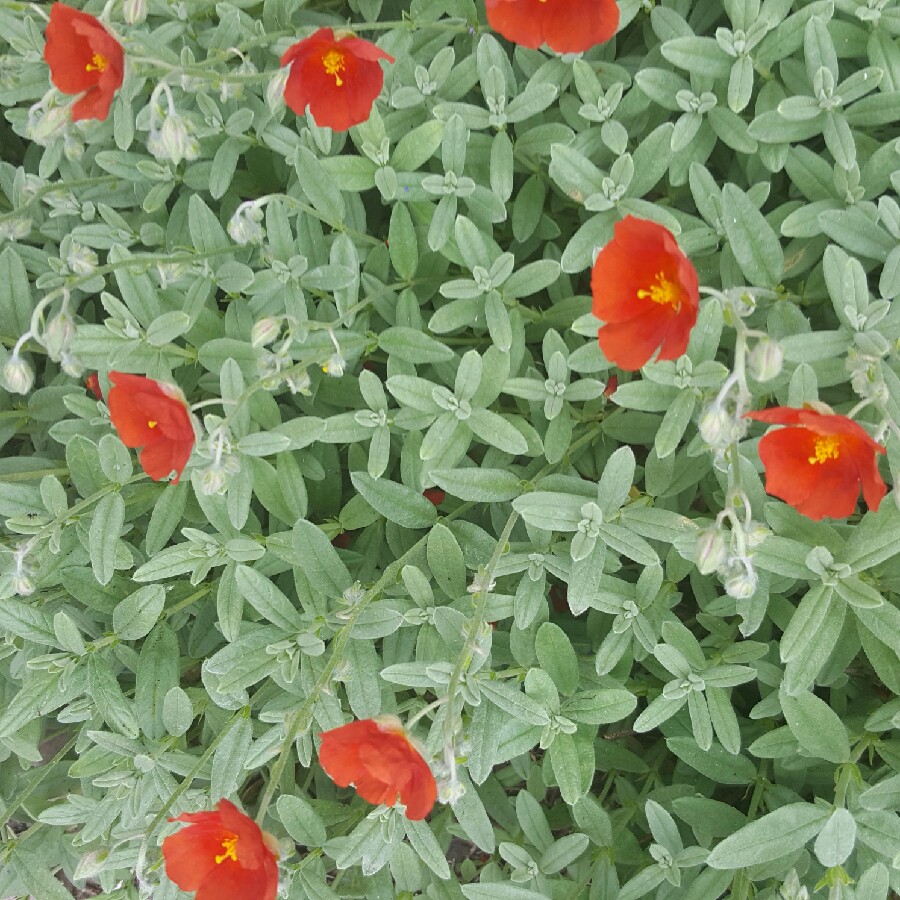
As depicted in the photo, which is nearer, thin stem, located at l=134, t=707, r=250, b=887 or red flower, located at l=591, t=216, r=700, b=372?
red flower, located at l=591, t=216, r=700, b=372

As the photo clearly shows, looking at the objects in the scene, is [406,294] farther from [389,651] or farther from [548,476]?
[389,651]

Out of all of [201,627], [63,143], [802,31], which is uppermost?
[802,31]

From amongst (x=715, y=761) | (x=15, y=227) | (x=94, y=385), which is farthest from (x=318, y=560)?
(x=15, y=227)

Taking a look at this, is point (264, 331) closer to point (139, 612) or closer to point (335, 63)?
point (335, 63)

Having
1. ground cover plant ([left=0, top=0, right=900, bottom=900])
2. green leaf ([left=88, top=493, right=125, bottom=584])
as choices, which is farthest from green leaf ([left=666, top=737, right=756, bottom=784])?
green leaf ([left=88, top=493, right=125, bottom=584])

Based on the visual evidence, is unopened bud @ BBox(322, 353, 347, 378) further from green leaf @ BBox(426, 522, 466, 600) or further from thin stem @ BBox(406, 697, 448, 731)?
thin stem @ BBox(406, 697, 448, 731)

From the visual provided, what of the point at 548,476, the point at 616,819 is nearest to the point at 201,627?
the point at 548,476
